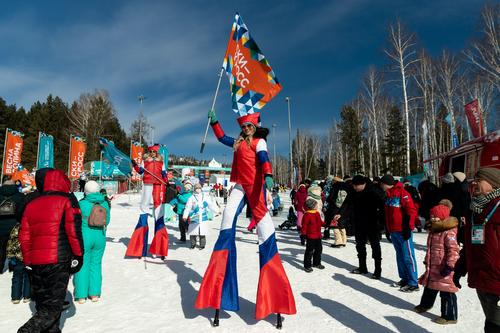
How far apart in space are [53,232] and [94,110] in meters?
48.9

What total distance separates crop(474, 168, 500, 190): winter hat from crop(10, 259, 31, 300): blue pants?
552cm

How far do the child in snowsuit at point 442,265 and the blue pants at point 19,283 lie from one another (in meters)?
5.36

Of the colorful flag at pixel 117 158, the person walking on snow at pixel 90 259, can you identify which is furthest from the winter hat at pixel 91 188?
the colorful flag at pixel 117 158

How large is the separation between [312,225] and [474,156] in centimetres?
944

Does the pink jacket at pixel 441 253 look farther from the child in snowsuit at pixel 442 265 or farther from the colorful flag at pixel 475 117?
the colorful flag at pixel 475 117

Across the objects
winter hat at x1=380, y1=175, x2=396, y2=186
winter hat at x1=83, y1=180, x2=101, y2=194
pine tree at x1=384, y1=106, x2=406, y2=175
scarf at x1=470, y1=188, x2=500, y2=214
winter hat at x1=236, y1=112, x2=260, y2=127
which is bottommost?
scarf at x1=470, y1=188, x2=500, y2=214

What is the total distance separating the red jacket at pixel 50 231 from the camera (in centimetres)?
329

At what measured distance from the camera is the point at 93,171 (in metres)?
33.3

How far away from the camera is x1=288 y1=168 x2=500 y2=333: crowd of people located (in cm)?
263

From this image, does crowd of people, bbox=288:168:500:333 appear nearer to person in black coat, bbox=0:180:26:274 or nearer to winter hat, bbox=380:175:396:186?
winter hat, bbox=380:175:396:186

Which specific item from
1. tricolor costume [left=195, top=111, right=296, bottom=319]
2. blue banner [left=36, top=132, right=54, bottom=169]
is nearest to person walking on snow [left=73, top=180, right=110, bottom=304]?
tricolor costume [left=195, top=111, right=296, bottom=319]

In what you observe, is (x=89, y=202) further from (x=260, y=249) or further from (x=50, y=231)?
(x=260, y=249)

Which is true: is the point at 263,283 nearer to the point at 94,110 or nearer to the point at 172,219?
the point at 172,219

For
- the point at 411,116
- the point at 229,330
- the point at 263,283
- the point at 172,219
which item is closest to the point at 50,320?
the point at 229,330
